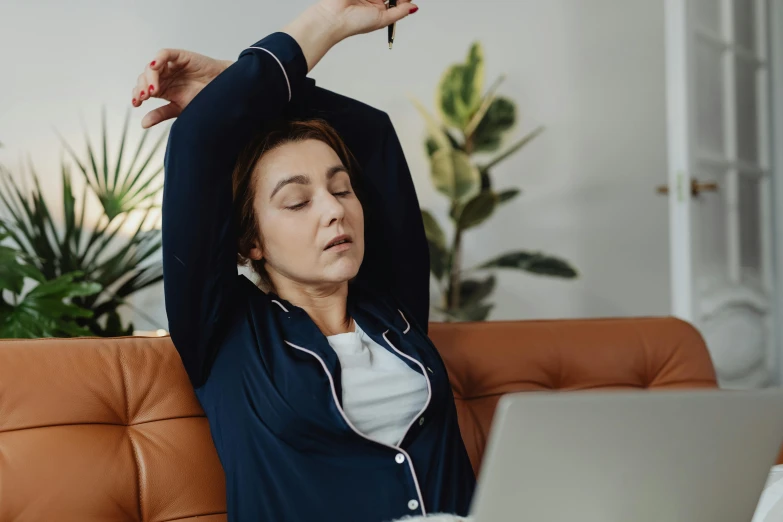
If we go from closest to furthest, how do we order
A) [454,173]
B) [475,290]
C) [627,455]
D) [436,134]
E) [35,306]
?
1. [627,455]
2. [35,306]
3. [454,173]
4. [436,134]
5. [475,290]

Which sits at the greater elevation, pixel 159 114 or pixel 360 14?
pixel 360 14

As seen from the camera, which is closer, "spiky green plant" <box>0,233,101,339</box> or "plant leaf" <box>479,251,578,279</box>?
"spiky green plant" <box>0,233,101,339</box>

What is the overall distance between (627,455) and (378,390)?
590 millimetres

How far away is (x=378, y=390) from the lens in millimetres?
1293

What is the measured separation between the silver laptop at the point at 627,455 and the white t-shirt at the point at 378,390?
1.74 feet

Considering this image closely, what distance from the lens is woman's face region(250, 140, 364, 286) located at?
1342 mm

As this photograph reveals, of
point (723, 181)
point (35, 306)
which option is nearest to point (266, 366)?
point (35, 306)

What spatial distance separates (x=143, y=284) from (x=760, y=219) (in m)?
2.60

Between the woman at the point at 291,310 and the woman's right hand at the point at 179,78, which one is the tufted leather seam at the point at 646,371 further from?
the woman's right hand at the point at 179,78

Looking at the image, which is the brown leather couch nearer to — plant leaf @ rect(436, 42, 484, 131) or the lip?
the lip

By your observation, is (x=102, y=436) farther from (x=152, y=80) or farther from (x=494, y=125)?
(x=494, y=125)

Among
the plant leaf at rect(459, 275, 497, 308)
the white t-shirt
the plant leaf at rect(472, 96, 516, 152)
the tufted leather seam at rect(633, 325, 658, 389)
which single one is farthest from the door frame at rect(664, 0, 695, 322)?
the white t-shirt

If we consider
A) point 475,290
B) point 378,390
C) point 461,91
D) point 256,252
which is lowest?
point 475,290

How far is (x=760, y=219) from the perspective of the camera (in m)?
3.60
